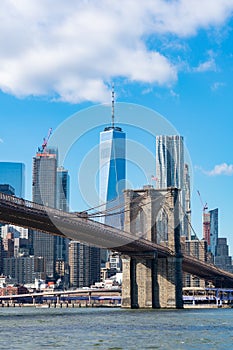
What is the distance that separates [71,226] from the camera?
5691 centimetres

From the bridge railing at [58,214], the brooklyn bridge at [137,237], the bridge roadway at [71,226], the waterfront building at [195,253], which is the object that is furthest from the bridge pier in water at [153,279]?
the waterfront building at [195,253]

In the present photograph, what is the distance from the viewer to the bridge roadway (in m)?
50.6

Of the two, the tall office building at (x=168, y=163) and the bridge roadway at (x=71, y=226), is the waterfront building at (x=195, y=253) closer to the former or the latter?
the tall office building at (x=168, y=163)

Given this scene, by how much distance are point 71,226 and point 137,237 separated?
12665 millimetres

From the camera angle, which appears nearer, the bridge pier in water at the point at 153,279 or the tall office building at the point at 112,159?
the tall office building at the point at 112,159

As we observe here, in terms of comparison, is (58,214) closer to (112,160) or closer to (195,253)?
(112,160)

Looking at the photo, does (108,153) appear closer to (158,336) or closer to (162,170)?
(158,336)

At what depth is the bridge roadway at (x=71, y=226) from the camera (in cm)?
5057

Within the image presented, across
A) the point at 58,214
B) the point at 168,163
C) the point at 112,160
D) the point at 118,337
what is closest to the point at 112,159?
the point at 112,160

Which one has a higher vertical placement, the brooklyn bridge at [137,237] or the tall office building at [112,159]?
the tall office building at [112,159]

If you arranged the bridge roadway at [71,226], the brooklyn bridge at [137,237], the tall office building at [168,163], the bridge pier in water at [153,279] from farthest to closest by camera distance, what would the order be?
the tall office building at [168,163] < the bridge pier in water at [153,279] < the brooklyn bridge at [137,237] < the bridge roadway at [71,226]

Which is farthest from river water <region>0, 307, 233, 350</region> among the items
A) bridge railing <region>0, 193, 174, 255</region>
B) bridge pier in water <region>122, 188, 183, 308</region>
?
bridge pier in water <region>122, 188, 183, 308</region>

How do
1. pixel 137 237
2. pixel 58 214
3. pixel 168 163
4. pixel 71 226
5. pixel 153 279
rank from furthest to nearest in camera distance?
1. pixel 168 163
2. pixel 153 279
3. pixel 137 237
4. pixel 71 226
5. pixel 58 214

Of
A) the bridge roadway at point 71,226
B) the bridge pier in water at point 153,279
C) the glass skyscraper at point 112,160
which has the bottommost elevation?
the bridge pier in water at point 153,279
